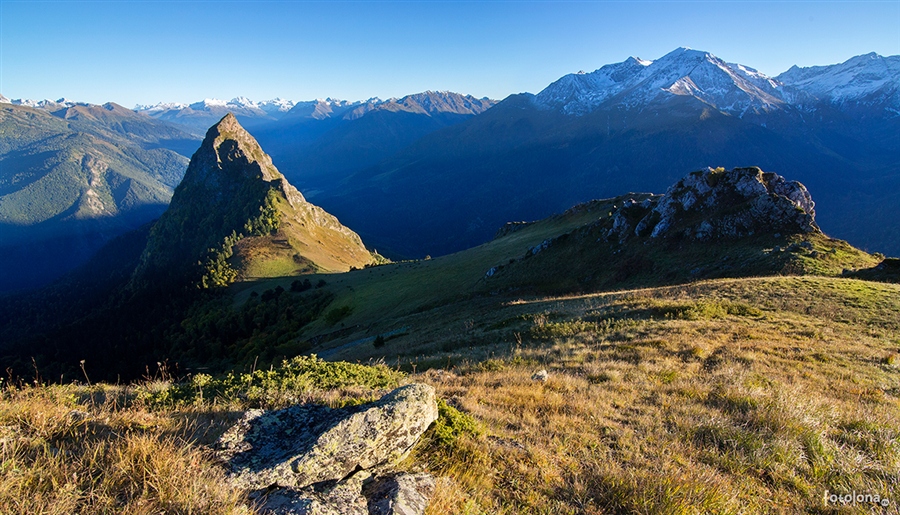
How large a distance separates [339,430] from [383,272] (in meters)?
78.0

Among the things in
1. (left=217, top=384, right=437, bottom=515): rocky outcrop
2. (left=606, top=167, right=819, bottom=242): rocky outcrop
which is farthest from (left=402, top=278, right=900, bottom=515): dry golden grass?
(left=606, top=167, right=819, bottom=242): rocky outcrop

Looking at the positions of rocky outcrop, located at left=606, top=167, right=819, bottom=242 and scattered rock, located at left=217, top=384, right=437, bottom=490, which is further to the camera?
rocky outcrop, located at left=606, top=167, right=819, bottom=242

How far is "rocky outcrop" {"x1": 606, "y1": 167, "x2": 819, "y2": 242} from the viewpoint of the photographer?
36.5 m

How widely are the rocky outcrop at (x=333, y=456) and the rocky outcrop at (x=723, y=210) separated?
4198 centimetres

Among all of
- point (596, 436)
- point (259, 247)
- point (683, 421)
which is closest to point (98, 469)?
point (596, 436)

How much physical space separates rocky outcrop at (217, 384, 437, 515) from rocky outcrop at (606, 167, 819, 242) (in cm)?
4198

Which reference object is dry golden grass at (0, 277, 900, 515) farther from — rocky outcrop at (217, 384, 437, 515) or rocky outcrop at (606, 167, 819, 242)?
Result: rocky outcrop at (606, 167, 819, 242)

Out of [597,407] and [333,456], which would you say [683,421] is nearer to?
[597,407]

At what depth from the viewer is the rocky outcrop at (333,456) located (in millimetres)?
4754

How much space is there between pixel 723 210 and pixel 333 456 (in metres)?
45.9

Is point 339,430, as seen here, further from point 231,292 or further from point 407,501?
point 231,292

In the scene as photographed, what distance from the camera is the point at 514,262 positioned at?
1999 inches

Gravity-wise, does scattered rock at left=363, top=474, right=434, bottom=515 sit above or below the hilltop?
above

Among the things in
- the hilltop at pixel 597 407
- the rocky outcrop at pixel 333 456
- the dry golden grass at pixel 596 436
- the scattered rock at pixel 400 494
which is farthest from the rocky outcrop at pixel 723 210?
the scattered rock at pixel 400 494
